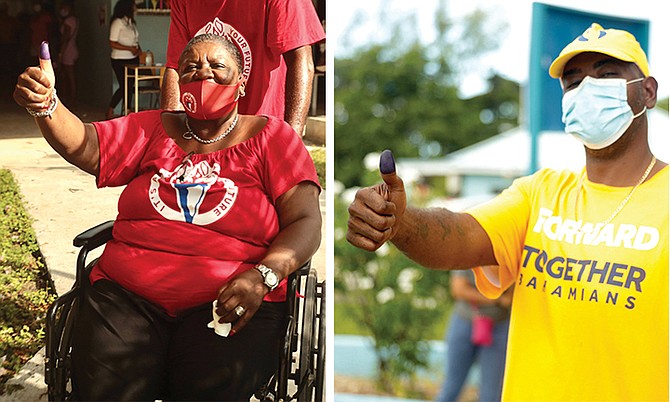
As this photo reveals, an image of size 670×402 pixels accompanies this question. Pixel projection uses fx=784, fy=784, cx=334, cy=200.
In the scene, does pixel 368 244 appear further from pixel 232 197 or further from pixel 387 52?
pixel 387 52

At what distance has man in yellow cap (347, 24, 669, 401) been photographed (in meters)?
2.16

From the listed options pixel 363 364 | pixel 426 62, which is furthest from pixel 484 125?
pixel 363 364

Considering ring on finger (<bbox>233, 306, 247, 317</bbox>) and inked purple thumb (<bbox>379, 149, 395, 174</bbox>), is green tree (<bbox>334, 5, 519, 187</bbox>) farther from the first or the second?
inked purple thumb (<bbox>379, 149, 395, 174</bbox>)

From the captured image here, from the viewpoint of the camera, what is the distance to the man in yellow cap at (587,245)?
216 cm

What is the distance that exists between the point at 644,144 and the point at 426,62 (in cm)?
428

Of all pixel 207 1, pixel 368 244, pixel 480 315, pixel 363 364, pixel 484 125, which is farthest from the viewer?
pixel 484 125

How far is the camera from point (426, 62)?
6434 millimetres

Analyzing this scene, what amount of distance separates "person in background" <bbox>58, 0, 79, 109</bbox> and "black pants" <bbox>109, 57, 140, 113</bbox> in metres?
0.13

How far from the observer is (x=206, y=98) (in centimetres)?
234

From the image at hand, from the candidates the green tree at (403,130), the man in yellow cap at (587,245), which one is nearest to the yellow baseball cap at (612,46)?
the man in yellow cap at (587,245)

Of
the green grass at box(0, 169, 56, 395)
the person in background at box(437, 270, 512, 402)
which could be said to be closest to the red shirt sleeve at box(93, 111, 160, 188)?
the green grass at box(0, 169, 56, 395)

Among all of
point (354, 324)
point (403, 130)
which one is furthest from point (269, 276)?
point (403, 130)

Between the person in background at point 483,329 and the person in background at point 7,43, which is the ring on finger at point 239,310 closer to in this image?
the person in background at point 7,43

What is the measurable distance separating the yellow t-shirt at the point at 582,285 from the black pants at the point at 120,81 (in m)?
1.21
